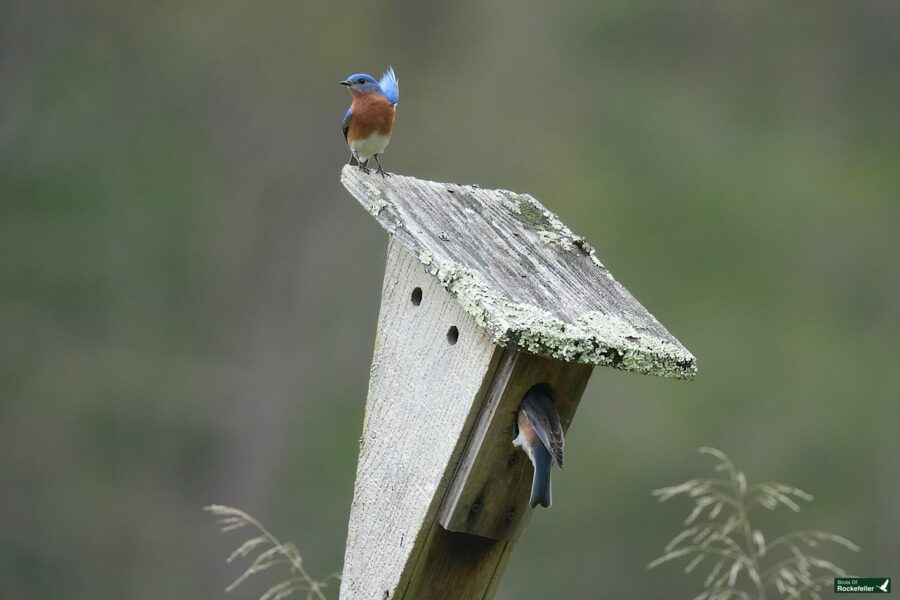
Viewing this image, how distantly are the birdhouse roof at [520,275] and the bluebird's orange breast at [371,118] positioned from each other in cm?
77

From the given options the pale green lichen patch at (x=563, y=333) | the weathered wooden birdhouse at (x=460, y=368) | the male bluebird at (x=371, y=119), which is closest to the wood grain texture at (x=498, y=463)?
the weathered wooden birdhouse at (x=460, y=368)

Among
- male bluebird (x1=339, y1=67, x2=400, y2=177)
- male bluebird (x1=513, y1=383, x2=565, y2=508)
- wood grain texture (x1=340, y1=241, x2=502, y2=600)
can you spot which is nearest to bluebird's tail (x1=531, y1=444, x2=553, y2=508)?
male bluebird (x1=513, y1=383, x2=565, y2=508)

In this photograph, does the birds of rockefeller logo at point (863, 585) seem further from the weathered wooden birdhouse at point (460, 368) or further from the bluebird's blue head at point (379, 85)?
the bluebird's blue head at point (379, 85)

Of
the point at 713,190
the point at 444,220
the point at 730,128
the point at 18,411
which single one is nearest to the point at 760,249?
the point at 713,190

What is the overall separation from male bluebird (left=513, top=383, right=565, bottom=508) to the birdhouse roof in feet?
0.52

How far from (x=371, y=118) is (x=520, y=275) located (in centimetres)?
121

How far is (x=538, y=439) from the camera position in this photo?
2.49m

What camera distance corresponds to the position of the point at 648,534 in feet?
27.8

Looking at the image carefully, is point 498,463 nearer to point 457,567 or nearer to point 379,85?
point 457,567

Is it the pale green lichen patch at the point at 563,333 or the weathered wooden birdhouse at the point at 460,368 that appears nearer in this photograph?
the pale green lichen patch at the point at 563,333

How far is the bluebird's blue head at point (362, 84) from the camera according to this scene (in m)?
3.79

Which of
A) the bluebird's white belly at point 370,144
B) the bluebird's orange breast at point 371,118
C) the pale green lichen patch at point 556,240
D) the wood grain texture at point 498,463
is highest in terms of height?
the bluebird's orange breast at point 371,118

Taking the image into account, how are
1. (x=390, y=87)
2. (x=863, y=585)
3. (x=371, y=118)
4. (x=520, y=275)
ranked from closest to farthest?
(x=520, y=275), (x=863, y=585), (x=371, y=118), (x=390, y=87)

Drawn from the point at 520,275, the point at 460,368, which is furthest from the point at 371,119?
the point at 460,368
